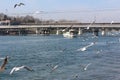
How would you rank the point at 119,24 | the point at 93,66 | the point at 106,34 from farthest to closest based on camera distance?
the point at 106,34, the point at 119,24, the point at 93,66

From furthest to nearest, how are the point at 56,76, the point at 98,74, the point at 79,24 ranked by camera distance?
the point at 79,24, the point at 98,74, the point at 56,76

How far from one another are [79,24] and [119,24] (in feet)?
42.4

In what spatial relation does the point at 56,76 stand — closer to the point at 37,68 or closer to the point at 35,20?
the point at 37,68

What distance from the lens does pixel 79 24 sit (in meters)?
128

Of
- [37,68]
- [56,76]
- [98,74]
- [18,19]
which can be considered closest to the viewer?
[56,76]

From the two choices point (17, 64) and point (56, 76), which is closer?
point (56, 76)

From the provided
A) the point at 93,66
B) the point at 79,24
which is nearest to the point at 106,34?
the point at 79,24

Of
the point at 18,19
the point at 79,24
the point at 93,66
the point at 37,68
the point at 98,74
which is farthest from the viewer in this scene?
the point at 18,19

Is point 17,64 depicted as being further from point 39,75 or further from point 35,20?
point 35,20

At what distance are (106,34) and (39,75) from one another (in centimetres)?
12741

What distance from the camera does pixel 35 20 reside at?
176250mm

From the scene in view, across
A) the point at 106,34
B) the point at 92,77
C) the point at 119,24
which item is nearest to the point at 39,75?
the point at 92,77

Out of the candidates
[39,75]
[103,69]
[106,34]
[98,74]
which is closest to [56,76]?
[39,75]

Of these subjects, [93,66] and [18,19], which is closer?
[93,66]
